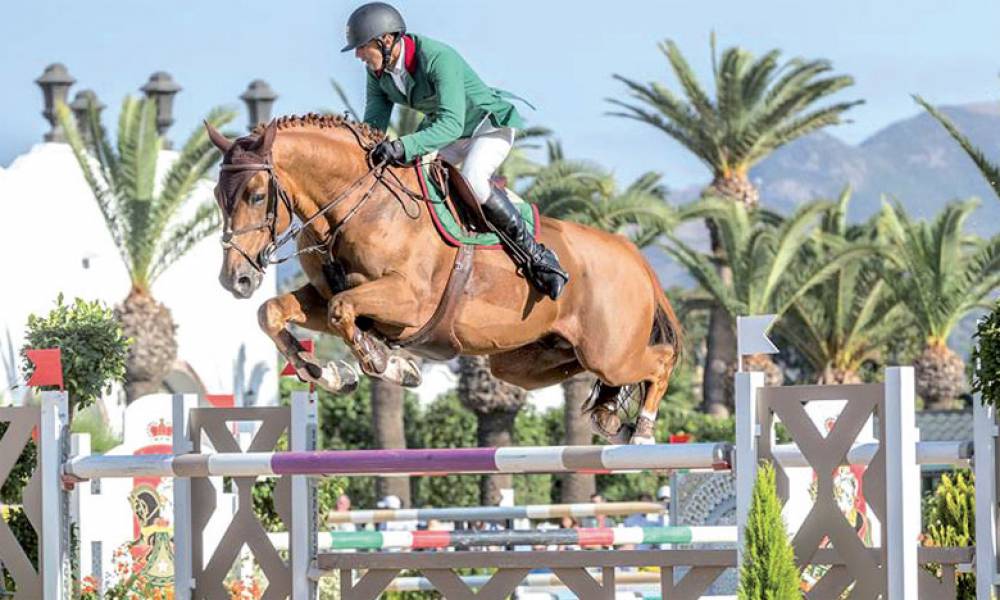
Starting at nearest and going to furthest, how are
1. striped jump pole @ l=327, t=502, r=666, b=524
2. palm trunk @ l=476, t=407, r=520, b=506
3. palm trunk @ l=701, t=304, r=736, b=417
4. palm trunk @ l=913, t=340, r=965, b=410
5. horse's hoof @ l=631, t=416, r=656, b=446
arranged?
horse's hoof @ l=631, t=416, r=656, b=446, striped jump pole @ l=327, t=502, r=666, b=524, palm trunk @ l=476, t=407, r=520, b=506, palm trunk @ l=913, t=340, r=965, b=410, palm trunk @ l=701, t=304, r=736, b=417

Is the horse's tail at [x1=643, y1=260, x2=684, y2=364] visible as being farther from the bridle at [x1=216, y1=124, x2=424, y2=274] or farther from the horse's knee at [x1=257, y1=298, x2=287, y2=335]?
the horse's knee at [x1=257, y1=298, x2=287, y2=335]

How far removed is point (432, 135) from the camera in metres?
6.27

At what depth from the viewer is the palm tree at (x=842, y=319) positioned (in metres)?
23.9

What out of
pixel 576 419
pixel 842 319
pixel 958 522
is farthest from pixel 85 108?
pixel 958 522

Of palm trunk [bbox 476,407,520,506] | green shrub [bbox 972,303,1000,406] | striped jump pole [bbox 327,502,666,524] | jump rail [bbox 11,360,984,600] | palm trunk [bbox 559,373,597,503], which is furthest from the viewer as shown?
palm trunk [bbox 476,407,520,506]

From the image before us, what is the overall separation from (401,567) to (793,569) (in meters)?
1.29

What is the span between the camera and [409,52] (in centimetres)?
639

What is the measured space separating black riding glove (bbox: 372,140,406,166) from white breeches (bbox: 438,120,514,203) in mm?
307

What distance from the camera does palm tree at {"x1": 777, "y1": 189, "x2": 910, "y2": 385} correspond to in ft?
78.4

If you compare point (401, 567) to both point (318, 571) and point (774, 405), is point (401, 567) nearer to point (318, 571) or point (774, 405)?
point (318, 571)

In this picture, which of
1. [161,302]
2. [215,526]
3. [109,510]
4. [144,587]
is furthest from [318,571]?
[161,302]

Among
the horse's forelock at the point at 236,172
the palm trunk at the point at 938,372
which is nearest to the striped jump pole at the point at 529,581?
the horse's forelock at the point at 236,172

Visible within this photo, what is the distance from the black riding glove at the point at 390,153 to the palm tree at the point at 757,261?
16.2m

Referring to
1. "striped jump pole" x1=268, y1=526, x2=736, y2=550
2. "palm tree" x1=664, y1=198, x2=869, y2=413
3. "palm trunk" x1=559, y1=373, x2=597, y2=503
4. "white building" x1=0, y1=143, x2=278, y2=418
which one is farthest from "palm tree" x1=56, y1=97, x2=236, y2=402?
"striped jump pole" x1=268, y1=526, x2=736, y2=550
